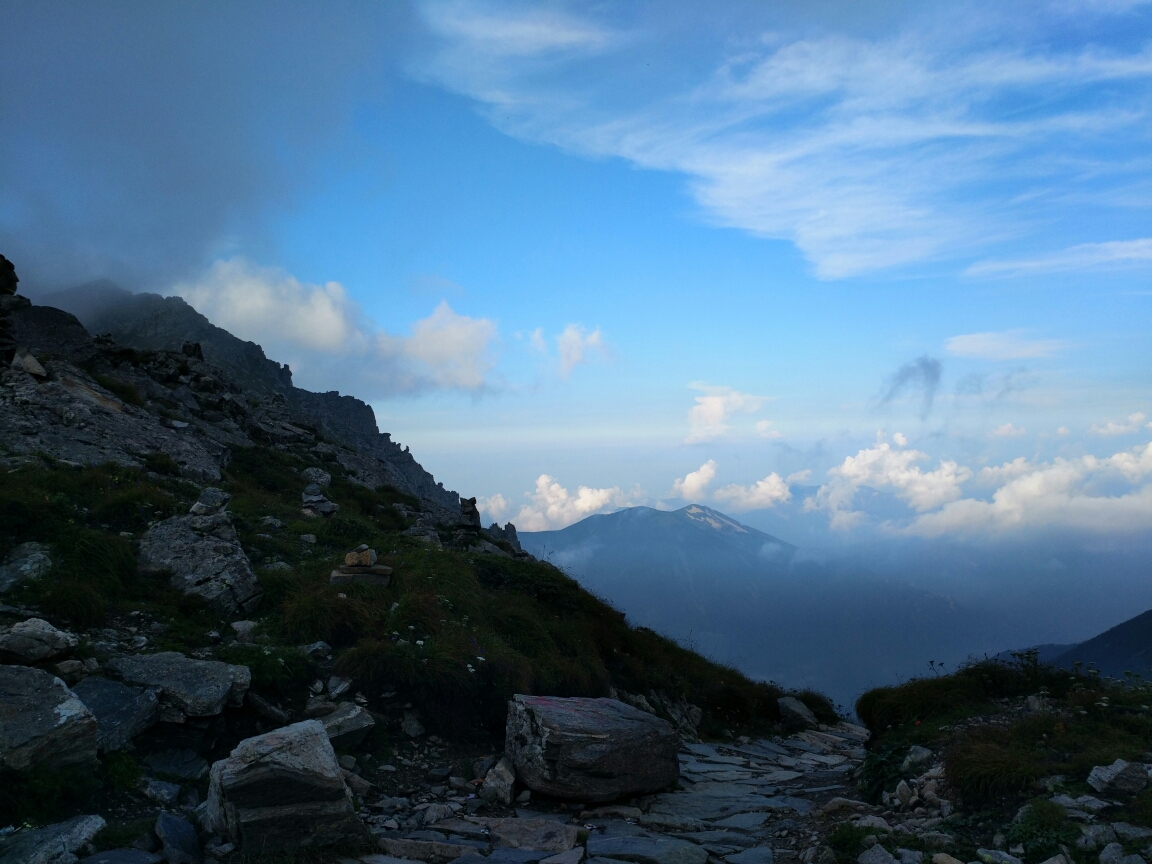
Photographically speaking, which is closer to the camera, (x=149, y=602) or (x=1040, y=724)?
(x=1040, y=724)

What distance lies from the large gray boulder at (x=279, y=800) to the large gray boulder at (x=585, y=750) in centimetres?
343

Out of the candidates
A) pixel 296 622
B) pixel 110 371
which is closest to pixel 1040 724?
pixel 296 622

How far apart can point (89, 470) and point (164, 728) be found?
33.7ft

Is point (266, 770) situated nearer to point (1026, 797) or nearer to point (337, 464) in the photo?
point (1026, 797)

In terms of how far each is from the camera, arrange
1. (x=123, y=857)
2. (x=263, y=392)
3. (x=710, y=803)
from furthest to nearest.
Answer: (x=263, y=392) < (x=710, y=803) < (x=123, y=857)

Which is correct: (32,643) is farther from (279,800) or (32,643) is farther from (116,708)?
(279,800)

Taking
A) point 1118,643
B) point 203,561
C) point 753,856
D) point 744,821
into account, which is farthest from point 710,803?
point 1118,643

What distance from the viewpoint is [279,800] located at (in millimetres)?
7434

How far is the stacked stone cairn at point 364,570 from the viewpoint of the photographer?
48.7 ft

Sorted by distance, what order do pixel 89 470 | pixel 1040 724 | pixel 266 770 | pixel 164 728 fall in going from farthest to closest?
pixel 89 470
pixel 1040 724
pixel 164 728
pixel 266 770

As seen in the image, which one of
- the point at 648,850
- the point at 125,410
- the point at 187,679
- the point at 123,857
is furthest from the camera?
the point at 125,410

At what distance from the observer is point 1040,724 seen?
10547mm

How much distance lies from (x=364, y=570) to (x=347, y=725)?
5.03 metres

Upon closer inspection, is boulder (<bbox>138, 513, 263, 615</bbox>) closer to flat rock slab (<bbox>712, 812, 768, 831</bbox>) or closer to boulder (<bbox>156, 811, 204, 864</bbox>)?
boulder (<bbox>156, 811, 204, 864</bbox>)
